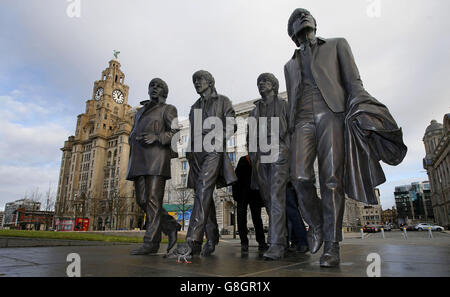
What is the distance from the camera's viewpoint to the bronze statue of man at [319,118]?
128 inches

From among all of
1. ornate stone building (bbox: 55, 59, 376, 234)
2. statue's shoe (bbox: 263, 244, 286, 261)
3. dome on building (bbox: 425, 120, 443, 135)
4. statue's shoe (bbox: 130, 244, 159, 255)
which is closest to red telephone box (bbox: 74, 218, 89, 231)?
ornate stone building (bbox: 55, 59, 376, 234)

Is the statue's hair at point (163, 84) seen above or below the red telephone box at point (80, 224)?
above

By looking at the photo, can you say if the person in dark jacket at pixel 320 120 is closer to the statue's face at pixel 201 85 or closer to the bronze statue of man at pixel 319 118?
the bronze statue of man at pixel 319 118

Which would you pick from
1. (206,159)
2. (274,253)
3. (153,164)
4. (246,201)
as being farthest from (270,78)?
(274,253)

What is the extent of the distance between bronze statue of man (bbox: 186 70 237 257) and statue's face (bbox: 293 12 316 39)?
5.28 ft

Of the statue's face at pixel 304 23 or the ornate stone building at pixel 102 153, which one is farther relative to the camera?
the ornate stone building at pixel 102 153

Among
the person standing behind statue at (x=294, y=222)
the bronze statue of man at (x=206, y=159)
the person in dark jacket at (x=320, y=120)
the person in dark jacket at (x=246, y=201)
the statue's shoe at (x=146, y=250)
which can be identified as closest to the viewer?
the person in dark jacket at (x=320, y=120)

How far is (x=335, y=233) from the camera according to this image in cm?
305

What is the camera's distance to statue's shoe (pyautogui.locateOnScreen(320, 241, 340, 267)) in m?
2.83

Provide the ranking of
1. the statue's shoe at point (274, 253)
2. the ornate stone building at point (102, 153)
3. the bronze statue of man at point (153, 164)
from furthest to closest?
→ 1. the ornate stone building at point (102, 153)
2. the bronze statue of man at point (153, 164)
3. the statue's shoe at point (274, 253)

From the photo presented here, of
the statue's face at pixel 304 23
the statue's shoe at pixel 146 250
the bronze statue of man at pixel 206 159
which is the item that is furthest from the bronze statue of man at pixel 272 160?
the statue's shoe at pixel 146 250

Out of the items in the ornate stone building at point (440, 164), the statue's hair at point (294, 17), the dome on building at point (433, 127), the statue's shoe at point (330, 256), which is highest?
the dome on building at point (433, 127)
